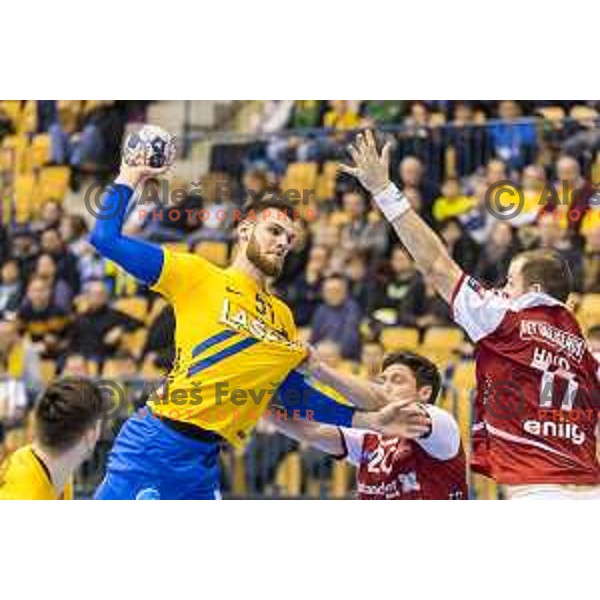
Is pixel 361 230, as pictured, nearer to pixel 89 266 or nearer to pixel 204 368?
pixel 89 266

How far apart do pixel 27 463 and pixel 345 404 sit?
2083 millimetres

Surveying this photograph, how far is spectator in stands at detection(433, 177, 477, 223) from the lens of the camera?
54.2 feet

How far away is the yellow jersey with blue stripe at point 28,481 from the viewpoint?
10.5m

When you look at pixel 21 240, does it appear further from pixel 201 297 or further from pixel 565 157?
pixel 201 297

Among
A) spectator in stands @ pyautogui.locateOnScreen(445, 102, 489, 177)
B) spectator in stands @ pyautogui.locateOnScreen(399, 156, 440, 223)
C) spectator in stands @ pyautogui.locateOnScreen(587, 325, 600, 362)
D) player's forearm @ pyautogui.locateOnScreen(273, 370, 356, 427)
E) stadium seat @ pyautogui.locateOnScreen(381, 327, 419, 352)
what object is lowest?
player's forearm @ pyautogui.locateOnScreen(273, 370, 356, 427)

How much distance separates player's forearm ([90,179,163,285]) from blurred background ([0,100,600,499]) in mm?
4595

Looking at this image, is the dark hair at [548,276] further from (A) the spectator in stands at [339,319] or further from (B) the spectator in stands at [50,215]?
(B) the spectator in stands at [50,215]

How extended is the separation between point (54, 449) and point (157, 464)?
66 centimetres

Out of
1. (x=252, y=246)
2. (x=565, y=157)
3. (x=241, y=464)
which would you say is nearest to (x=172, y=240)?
(x=241, y=464)

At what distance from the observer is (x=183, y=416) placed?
10766 mm

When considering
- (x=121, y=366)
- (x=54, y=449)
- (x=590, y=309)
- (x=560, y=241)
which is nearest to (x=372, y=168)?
(x=54, y=449)

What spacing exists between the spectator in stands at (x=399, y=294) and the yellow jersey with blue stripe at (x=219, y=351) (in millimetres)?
5023

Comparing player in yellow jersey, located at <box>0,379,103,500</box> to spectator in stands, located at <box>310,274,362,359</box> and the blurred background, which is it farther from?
spectator in stands, located at <box>310,274,362,359</box>

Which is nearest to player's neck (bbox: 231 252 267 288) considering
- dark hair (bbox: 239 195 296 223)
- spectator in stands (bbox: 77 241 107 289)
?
dark hair (bbox: 239 195 296 223)
